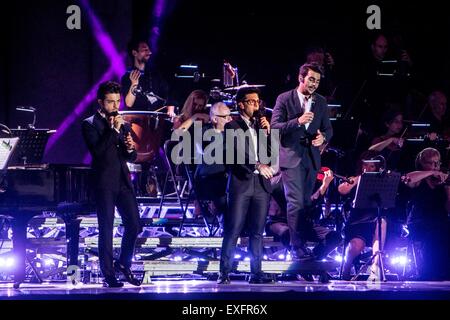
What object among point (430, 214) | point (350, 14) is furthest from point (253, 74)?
point (430, 214)

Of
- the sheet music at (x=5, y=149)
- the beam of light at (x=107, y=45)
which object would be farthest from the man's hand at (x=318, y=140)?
the beam of light at (x=107, y=45)

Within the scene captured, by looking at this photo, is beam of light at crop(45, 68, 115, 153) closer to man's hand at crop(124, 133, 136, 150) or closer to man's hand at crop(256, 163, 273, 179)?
man's hand at crop(124, 133, 136, 150)

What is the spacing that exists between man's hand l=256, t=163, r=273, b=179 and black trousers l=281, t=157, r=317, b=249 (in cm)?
48

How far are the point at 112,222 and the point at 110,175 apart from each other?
412 millimetres

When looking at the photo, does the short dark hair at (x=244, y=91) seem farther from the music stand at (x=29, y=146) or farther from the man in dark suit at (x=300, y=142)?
the music stand at (x=29, y=146)

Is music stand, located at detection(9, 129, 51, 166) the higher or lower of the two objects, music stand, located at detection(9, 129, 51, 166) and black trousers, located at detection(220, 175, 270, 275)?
the higher

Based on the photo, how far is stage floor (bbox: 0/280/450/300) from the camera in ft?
22.1

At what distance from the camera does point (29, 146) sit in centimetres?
775

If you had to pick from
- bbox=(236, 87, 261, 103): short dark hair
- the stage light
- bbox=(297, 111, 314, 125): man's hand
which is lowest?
the stage light

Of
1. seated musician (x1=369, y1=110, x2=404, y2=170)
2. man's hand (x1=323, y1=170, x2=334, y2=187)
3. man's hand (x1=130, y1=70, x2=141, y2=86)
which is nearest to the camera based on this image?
man's hand (x1=323, y1=170, x2=334, y2=187)

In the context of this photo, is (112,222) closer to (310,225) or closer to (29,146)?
(29,146)

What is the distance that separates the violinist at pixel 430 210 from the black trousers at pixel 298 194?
1489mm

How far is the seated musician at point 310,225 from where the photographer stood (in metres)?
8.09

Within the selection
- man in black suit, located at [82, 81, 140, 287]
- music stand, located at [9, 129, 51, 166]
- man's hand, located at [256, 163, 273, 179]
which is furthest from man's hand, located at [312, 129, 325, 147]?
music stand, located at [9, 129, 51, 166]
